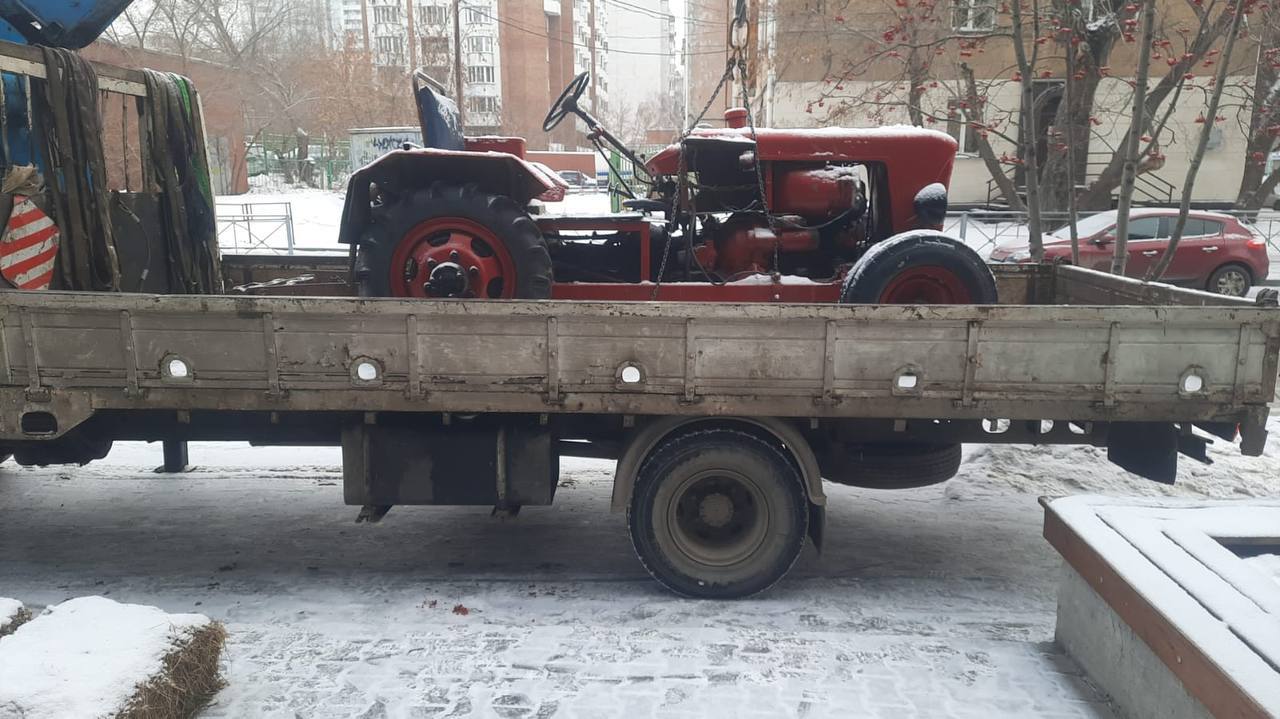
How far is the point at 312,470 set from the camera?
7238 millimetres

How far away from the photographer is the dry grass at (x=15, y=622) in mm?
3816

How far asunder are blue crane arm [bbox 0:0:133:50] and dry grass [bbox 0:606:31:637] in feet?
13.4

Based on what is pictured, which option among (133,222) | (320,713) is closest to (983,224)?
(133,222)

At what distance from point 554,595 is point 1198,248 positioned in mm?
14173

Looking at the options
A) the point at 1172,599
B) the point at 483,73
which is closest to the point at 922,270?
the point at 1172,599

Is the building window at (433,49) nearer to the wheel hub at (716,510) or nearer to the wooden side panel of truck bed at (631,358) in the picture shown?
the wooden side panel of truck bed at (631,358)

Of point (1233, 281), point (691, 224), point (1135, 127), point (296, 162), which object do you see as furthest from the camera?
point (296, 162)

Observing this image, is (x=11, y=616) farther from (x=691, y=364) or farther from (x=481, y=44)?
(x=481, y=44)

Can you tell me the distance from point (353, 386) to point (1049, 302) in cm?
527

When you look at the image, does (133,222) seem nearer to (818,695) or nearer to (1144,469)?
(818,695)

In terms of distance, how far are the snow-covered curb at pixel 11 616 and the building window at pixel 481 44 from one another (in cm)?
7025

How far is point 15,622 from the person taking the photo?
3.90 m

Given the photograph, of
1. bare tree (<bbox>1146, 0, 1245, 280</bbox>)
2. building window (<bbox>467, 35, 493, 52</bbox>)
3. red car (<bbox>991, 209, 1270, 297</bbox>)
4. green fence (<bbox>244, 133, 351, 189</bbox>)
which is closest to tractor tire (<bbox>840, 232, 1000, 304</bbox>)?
bare tree (<bbox>1146, 0, 1245, 280</bbox>)

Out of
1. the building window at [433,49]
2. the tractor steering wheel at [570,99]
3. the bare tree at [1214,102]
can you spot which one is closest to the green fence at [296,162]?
the building window at [433,49]
